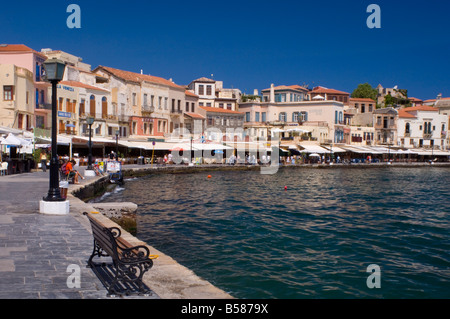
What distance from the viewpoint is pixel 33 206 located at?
37.7ft

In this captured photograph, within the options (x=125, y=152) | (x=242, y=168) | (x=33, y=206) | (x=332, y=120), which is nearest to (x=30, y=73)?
(x=125, y=152)

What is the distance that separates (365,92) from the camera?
3558 inches

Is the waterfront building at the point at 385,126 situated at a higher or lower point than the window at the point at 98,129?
higher

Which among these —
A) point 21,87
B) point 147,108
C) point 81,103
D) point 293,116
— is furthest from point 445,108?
point 21,87

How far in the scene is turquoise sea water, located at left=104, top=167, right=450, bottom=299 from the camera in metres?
7.80

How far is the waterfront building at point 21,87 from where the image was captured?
32.3 m

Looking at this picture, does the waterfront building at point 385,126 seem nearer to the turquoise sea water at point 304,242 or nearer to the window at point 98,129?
the window at point 98,129

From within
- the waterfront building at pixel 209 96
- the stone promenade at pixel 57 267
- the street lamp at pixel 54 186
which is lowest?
the stone promenade at pixel 57 267

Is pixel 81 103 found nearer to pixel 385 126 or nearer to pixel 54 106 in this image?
pixel 54 106

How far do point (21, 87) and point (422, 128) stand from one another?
6588 centimetres

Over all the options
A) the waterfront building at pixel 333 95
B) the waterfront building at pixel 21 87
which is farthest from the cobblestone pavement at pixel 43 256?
the waterfront building at pixel 333 95

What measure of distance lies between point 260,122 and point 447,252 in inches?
2117

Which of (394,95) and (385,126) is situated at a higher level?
(394,95)

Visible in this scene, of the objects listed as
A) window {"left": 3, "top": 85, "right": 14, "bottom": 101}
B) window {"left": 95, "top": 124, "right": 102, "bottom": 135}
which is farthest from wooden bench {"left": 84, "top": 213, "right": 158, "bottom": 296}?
window {"left": 95, "top": 124, "right": 102, "bottom": 135}
